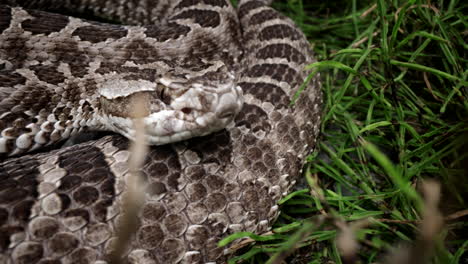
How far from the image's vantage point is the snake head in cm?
283

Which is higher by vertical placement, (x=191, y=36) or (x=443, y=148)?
(x=191, y=36)

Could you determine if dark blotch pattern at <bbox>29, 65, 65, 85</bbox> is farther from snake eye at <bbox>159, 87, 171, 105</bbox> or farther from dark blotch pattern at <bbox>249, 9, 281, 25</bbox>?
dark blotch pattern at <bbox>249, 9, 281, 25</bbox>

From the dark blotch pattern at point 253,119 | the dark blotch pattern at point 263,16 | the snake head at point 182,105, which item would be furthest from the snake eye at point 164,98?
the dark blotch pattern at point 263,16

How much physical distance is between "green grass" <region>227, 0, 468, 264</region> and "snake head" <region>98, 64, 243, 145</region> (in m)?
0.82

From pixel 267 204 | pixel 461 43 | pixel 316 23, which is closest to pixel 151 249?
pixel 267 204

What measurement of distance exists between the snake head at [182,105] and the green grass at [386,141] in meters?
0.82

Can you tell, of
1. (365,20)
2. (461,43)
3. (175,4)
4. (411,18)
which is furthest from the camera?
(175,4)

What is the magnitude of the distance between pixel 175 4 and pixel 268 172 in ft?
10.3

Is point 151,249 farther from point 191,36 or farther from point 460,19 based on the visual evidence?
point 460,19

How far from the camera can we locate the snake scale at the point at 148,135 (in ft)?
9.02

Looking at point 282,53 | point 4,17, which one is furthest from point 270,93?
point 4,17

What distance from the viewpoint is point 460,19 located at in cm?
433

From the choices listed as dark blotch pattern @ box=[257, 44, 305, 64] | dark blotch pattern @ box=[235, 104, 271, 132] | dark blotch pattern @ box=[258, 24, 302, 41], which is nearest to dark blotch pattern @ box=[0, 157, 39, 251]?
dark blotch pattern @ box=[235, 104, 271, 132]

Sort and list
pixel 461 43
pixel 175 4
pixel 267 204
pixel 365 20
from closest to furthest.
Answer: pixel 267 204 < pixel 461 43 < pixel 365 20 < pixel 175 4
